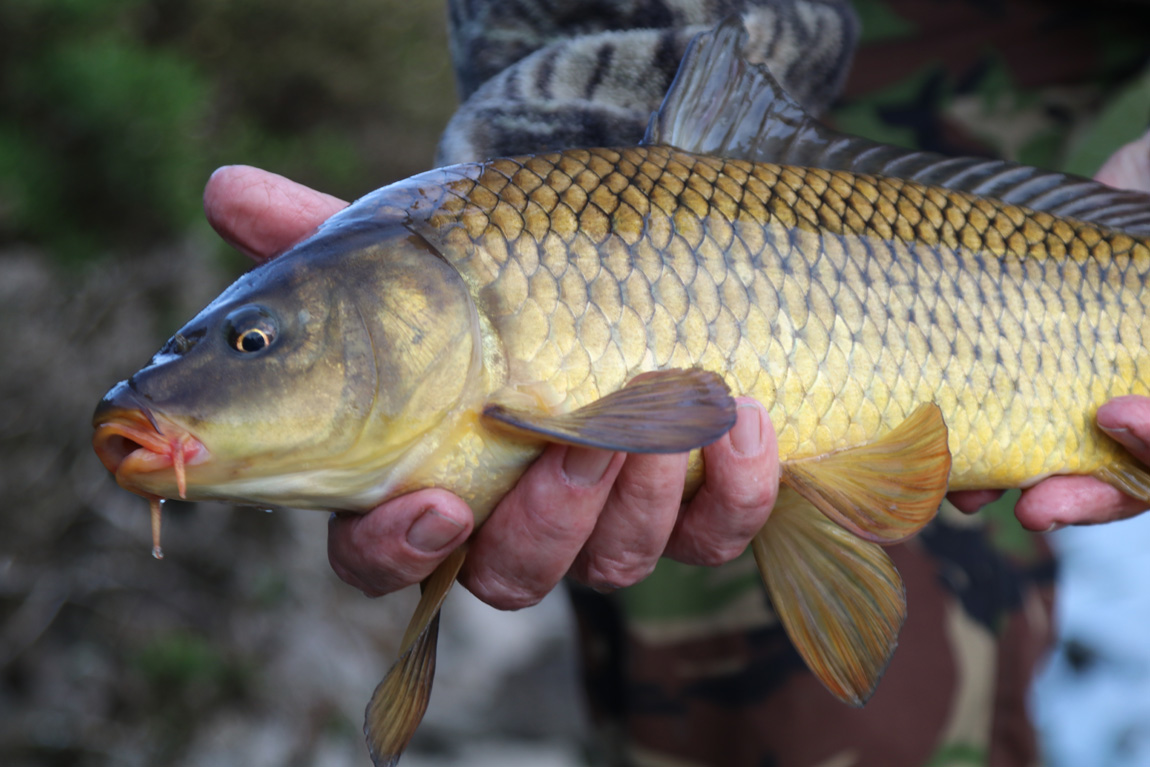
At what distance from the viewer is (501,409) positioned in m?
1.36

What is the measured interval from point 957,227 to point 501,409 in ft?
3.05

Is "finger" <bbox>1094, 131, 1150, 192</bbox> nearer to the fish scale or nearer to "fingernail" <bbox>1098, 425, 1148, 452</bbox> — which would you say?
the fish scale

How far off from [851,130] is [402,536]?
6.34 ft

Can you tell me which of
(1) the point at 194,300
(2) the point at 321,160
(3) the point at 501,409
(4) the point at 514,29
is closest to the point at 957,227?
(3) the point at 501,409

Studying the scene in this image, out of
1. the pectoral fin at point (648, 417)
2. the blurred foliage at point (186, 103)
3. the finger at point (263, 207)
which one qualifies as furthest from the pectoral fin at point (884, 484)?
the blurred foliage at point (186, 103)

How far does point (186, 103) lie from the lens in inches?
160

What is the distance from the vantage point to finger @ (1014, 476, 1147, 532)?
5.88 ft

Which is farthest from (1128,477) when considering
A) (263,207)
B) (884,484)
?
(263,207)

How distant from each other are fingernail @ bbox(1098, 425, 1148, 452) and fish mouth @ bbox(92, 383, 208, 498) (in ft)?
5.03

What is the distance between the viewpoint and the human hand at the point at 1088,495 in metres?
1.69

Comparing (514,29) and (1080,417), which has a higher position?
(514,29)

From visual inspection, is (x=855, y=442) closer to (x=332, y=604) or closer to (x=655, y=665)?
(x=655, y=665)

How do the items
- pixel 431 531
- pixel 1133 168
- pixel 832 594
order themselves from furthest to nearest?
pixel 1133 168, pixel 832 594, pixel 431 531

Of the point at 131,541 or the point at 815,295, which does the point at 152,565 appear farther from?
the point at 815,295
